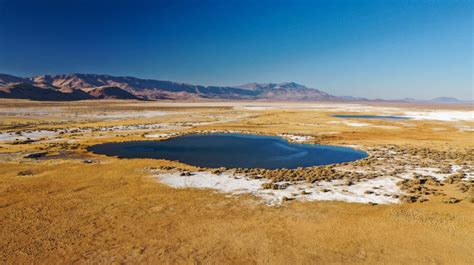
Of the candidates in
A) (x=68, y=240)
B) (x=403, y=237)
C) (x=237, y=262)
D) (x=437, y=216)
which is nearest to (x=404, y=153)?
(x=437, y=216)

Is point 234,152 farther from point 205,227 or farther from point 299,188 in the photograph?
point 205,227

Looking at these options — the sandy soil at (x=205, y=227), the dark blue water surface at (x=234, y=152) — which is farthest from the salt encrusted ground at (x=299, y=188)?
the dark blue water surface at (x=234, y=152)

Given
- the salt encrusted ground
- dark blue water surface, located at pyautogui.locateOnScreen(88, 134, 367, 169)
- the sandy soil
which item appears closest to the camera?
the sandy soil

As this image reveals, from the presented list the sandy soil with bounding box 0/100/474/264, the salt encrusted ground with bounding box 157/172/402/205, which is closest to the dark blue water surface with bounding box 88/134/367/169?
the salt encrusted ground with bounding box 157/172/402/205

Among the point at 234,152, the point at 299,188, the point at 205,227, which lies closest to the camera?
the point at 205,227

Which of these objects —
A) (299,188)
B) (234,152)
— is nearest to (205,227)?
(299,188)

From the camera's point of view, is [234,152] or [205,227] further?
[234,152]

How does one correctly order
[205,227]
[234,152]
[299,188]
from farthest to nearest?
[234,152]
[299,188]
[205,227]

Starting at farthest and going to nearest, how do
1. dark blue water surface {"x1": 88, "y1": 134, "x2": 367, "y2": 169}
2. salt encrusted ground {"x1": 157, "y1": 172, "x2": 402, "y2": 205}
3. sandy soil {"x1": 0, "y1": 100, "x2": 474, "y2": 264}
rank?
dark blue water surface {"x1": 88, "y1": 134, "x2": 367, "y2": 169}
salt encrusted ground {"x1": 157, "y1": 172, "x2": 402, "y2": 205}
sandy soil {"x1": 0, "y1": 100, "x2": 474, "y2": 264}

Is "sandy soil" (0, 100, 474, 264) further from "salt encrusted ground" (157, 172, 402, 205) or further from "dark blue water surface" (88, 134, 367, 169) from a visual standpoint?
"dark blue water surface" (88, 134, 367, 169)
